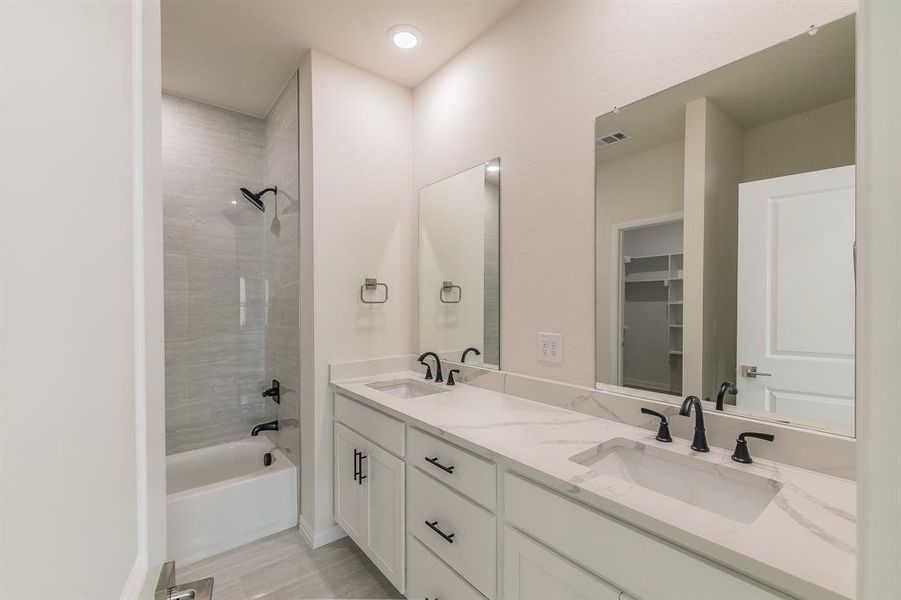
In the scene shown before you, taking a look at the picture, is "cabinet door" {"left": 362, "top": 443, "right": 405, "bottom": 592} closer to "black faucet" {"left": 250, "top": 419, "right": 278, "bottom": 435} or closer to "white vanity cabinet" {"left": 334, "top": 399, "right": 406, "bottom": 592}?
"white vanity cabinet" {"left": 334, "top": 399, "right": 406, "bottom": 592}

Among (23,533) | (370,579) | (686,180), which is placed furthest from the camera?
(370,579)

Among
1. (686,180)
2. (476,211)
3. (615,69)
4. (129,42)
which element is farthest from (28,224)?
(476,211)

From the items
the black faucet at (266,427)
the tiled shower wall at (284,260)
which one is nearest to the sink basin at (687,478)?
the tiled shower wall at (284,260)

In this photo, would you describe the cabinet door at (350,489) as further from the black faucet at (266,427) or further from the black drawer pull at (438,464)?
the black faucet at (266,427)

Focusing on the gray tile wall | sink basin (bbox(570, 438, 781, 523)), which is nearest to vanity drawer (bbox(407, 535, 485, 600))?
sink basin (bbox(570, 438, 781, 523))

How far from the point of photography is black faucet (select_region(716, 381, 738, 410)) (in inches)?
48.7

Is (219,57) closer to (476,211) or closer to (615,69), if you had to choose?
(476,211)

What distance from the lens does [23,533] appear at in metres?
0.27

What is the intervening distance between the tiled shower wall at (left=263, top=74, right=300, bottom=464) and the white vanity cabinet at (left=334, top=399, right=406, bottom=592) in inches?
18.0

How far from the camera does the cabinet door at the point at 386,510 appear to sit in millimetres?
1644


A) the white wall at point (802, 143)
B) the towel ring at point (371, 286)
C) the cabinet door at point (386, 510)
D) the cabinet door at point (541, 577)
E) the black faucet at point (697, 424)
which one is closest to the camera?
the cabinet door at point (541, 577)

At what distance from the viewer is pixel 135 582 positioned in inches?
18.8

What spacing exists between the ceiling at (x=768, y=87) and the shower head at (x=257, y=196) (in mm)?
2413

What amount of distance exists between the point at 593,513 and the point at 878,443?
2.42ft
